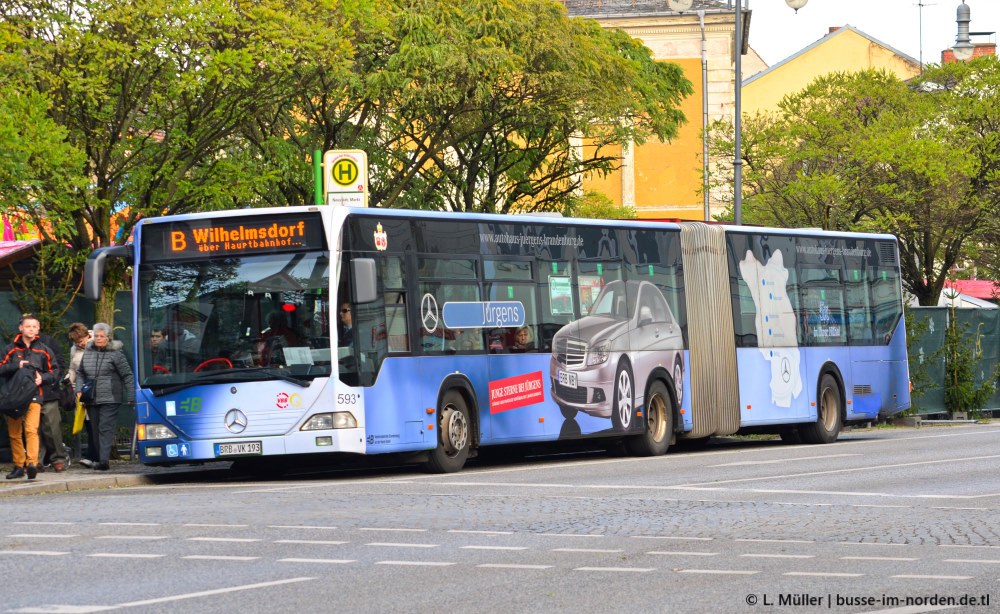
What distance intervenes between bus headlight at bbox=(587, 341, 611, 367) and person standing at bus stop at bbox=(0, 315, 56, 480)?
6.65m

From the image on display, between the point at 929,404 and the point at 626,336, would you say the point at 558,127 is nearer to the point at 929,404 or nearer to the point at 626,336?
the point at 929,404

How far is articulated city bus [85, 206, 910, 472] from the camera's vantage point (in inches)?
621

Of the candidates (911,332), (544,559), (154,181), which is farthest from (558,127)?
(544,559)

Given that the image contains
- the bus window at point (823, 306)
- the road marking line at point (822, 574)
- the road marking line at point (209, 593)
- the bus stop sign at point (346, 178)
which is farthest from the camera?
the bus window at point (823, 306)

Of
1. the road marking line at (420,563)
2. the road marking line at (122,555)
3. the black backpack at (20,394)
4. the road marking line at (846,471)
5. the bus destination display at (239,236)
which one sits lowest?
the road marking line at (846,471)

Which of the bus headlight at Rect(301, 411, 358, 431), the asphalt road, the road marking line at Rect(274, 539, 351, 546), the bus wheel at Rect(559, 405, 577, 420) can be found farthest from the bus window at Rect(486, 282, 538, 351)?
the road marking line at Rect(274, 539, 351, 546)

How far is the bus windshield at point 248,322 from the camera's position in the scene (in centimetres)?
1573

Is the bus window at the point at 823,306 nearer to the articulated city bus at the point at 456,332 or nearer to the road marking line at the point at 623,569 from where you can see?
the articulated city bus at the point at 456,332

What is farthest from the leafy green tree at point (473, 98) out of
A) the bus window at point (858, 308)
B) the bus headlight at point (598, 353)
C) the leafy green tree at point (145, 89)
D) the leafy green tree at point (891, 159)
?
the bus window at point (858, 308)

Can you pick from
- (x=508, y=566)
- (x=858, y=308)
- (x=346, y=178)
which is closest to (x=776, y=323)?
(x=858, y=308)

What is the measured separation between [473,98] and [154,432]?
45.4 ft

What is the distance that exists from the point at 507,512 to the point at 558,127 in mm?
21730

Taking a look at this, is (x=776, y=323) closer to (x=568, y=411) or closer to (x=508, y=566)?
(x=568, y=411)

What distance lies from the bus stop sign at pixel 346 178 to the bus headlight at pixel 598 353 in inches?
140
